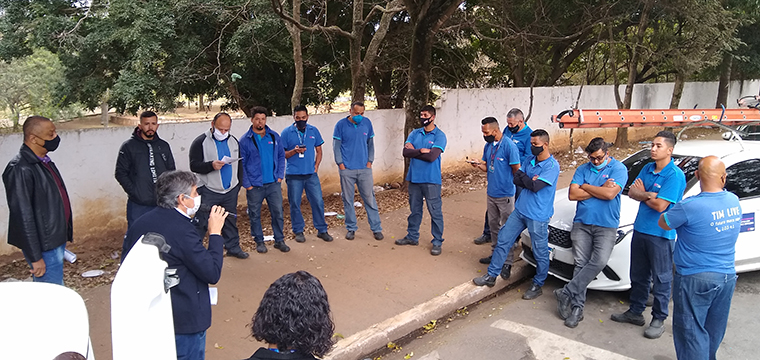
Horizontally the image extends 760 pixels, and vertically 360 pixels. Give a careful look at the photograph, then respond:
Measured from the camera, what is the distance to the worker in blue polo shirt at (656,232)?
14.9ft

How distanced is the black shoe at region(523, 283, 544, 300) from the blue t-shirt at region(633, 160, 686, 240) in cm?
128

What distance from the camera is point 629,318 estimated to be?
4945mm

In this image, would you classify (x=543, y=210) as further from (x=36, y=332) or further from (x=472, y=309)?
(x=36, y=332)

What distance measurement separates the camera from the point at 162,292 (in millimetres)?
2164

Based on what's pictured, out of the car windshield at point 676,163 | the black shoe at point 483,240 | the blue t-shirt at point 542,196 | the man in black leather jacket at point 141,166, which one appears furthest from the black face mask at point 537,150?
the man in black leather jacket at point 141,166

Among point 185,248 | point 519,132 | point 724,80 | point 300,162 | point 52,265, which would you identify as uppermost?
point 724,80

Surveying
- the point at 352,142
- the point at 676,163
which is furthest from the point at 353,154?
the point at 676,163

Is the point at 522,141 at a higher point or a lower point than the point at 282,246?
higher

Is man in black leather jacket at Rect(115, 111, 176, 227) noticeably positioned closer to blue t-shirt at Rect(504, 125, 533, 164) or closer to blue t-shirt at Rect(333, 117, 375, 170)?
blue t-shirt at Rect(333, 117, 375, 170)

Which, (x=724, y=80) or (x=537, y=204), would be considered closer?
(x=537, y=204)

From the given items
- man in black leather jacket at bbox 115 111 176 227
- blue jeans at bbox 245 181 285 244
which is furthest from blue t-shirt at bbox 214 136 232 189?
→ man in black leather jacket at bbox 115 111 176 227

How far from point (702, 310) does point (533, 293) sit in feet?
6.54

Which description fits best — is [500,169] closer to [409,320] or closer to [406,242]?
[406,242]

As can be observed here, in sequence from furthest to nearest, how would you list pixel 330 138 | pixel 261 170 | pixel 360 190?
1. pixel 330 138
2. pixel 360 190
3. pixel 261 170
